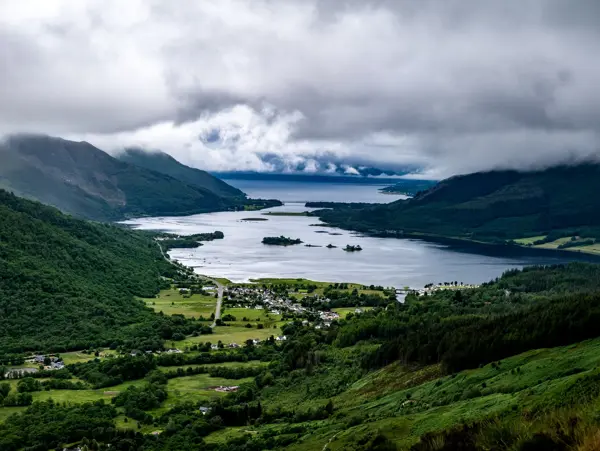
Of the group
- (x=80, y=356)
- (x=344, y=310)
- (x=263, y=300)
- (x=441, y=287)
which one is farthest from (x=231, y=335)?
(x=441, y=287)

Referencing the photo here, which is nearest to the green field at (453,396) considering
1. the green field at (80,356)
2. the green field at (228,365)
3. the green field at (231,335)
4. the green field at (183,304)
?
the green field at (228,365)

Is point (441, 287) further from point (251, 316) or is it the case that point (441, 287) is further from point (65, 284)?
point (65, 284)

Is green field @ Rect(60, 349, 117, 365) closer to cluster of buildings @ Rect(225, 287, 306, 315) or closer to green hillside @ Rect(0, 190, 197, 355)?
green hillside @ Rect(0, 190, 197, 355)

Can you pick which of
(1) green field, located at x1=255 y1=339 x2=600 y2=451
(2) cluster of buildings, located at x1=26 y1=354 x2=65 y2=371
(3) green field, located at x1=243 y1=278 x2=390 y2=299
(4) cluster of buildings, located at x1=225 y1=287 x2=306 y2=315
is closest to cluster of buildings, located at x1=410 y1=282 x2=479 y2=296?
(3) green field, located at x1=243 y1=278 x2=390 y2=299

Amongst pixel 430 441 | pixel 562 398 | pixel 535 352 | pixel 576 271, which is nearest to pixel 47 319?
pixel 535 352

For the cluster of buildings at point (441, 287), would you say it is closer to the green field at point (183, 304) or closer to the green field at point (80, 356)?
the green field at point (183, 304)
